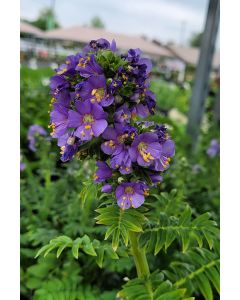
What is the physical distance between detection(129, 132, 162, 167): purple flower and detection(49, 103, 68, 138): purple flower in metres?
0.15

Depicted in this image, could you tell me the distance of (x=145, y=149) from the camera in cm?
84

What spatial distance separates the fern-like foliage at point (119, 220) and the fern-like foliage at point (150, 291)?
6.2 inches

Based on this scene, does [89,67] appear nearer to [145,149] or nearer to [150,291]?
[145,149]

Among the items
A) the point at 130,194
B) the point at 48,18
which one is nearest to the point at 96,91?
the point at 130,194

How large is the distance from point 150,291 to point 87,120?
0.45m

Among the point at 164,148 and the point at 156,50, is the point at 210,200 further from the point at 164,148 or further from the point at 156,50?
the point at 156,50

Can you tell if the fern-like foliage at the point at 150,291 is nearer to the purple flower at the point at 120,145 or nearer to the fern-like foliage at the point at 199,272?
the fern-like foliage at the point at 199,272

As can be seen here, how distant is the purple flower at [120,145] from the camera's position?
0.84m

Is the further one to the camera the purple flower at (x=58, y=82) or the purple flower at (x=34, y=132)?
the purple flower at (x=34, y=132)

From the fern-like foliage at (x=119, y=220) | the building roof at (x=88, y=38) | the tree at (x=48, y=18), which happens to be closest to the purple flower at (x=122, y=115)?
the fern-like foliage at (x=119, y=220)

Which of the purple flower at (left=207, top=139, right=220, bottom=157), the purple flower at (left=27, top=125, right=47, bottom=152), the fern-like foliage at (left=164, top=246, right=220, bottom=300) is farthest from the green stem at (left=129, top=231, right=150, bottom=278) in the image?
the purple flower at (left=207, top=139, right=220, bottom=157)

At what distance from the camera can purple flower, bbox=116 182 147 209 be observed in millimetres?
878
